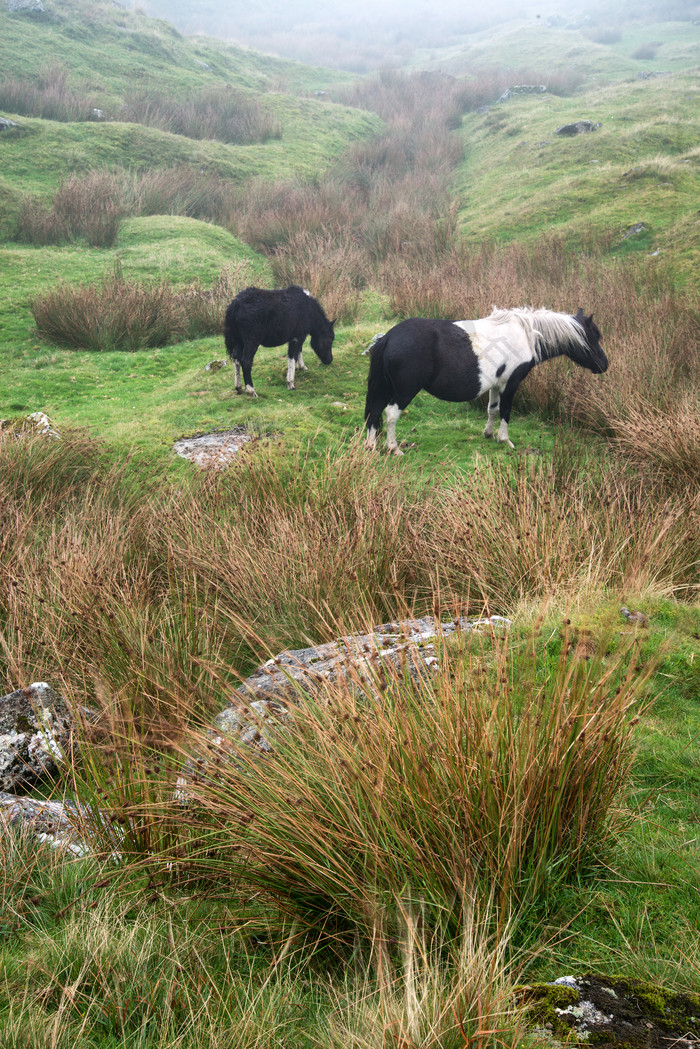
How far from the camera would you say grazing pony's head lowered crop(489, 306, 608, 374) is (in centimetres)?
769

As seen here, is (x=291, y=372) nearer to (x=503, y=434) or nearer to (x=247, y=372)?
(x=247, y=372)

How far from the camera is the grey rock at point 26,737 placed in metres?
3.25

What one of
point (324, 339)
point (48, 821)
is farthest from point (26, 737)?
point (324, 339)

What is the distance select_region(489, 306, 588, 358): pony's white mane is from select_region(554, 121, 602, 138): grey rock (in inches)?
686

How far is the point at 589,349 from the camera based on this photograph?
7945 millimetres

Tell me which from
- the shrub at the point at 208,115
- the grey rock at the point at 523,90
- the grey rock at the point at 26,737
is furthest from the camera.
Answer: the grey rock at the point at 523,90

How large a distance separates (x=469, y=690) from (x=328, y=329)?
8.58 meters

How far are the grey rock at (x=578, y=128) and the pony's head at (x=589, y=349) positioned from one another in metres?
Answer: 17.3

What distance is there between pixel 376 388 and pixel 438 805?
6074 mm

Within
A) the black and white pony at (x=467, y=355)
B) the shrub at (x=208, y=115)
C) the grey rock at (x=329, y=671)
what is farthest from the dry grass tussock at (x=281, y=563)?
the shrub at (x=208, y=115)

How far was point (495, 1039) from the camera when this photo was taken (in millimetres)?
1392

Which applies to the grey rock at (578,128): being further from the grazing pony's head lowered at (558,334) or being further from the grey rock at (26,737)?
the grey rock at (26,737)

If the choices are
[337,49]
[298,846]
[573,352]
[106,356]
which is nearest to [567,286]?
[573,352]

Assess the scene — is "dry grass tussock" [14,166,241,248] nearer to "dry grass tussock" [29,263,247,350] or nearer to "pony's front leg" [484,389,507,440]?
"dry grass tussock" [29,263,247,350]
